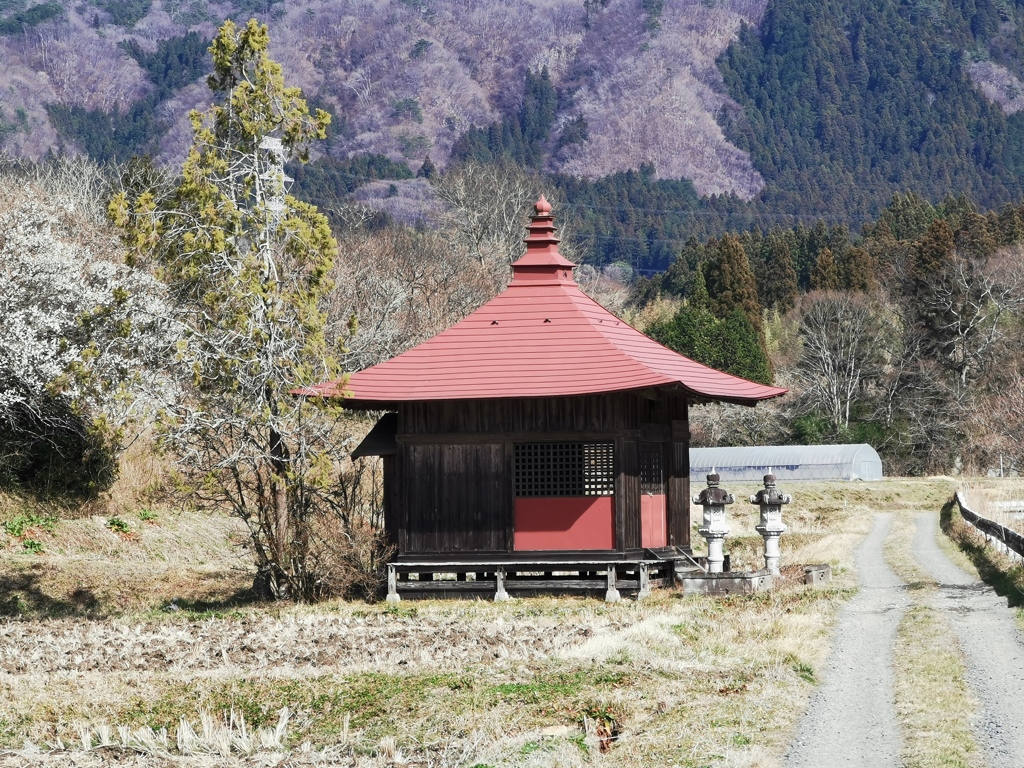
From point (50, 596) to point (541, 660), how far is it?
43.6ft

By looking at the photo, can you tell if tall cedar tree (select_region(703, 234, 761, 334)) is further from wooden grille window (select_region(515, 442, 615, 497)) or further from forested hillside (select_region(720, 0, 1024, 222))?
forested hillside (select_region(720, 0, 1024, 222))

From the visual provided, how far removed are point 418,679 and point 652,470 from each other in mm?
11466

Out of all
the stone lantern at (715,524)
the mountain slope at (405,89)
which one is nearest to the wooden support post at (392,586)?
the stone lantern at (715,524)

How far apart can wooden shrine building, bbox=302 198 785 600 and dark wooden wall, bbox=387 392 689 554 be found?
2 centimetres

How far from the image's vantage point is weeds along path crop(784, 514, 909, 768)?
37.3 feet

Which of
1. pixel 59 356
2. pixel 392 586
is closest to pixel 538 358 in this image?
pixel 392 586

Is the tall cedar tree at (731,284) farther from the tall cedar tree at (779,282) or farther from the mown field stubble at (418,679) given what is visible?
the mown field stubble at (418,679)

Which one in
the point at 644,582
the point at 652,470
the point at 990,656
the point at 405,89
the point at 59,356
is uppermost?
the point at 405,89

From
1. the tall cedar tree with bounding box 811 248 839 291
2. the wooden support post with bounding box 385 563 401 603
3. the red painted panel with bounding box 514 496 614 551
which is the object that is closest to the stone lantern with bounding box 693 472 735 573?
the red painted panel with bounding box 514 496 614 551

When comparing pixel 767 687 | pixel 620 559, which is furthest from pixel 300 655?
pixel 620 559

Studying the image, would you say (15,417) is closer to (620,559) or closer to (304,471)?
(304,471)

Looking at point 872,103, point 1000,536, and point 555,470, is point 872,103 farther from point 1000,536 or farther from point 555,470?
point 555,470

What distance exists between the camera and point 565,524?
24.3 meters

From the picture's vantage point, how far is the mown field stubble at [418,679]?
12.1 meters
